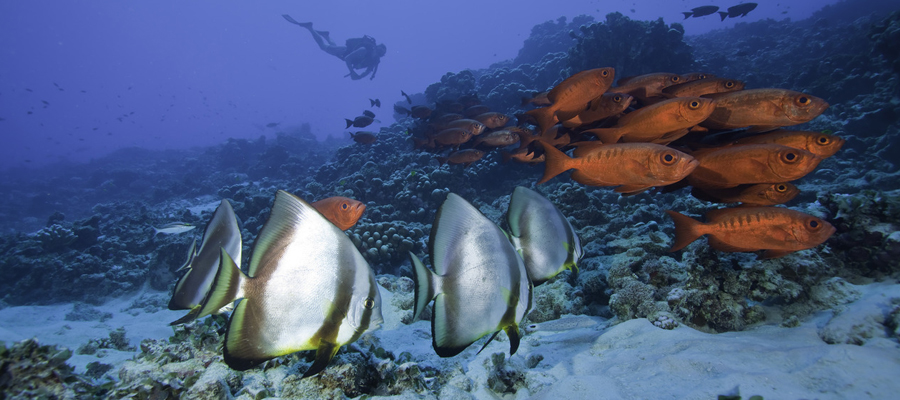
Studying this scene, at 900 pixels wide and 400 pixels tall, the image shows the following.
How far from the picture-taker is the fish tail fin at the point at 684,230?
97.9 inches

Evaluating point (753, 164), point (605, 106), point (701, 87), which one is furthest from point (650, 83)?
point (753, 164)

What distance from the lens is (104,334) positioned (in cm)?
558

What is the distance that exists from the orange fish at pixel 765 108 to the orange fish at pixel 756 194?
476 mm

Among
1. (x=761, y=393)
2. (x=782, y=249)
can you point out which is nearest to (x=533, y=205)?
(x=761, y=393)

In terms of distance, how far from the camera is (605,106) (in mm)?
3393

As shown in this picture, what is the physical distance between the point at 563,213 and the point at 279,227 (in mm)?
4690

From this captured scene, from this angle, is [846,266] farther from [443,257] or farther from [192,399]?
[192,399]

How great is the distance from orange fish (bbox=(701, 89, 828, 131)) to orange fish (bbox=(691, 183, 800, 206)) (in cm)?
48

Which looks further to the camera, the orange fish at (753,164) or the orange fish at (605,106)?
the orange fish at (605,106)

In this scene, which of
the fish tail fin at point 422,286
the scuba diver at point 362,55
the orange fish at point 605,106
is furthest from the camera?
the scuba diver at point 362,55

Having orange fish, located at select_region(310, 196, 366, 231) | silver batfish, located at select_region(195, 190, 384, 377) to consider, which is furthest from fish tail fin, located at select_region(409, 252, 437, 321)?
orange fish, located at select_region(310, 196, 366, 231)

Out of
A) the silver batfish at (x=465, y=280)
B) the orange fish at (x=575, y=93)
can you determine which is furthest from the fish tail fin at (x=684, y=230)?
the silver batfish at (x=465, y=280)

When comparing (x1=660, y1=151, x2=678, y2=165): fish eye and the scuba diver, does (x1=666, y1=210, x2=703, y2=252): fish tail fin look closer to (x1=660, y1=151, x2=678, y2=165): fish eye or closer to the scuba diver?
(x1=660, y1=151, x2=678, y2=165): fish eye

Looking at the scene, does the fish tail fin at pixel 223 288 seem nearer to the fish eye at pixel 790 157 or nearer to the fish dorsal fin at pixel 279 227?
the fish dorsal fin at pixel 279 227
